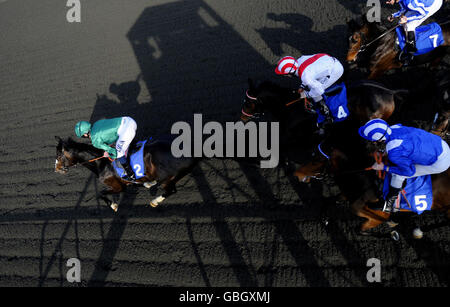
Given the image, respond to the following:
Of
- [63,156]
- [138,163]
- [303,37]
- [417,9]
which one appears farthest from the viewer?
[303,37]

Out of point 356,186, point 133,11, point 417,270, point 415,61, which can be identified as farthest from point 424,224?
point 133,11

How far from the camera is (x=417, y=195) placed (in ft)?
7.99

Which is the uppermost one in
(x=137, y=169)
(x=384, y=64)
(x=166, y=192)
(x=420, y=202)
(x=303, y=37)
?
(x=303, y=37)

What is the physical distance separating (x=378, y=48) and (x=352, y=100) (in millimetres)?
1485

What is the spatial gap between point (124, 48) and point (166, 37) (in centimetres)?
136

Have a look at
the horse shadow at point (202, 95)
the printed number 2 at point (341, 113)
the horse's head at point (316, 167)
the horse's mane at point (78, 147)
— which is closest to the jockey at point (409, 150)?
the horse's head at point (316, 167)

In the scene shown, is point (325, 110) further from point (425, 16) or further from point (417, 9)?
point (425, 16)

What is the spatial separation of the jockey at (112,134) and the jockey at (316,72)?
7.47ft

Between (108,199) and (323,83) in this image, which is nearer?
(323,83)

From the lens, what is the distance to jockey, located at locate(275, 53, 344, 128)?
10.8 feet

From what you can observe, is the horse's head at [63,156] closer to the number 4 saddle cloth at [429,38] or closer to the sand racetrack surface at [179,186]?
the sand racetrack surface at [179,186]

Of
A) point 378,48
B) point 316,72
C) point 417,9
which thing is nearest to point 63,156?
point 316,72

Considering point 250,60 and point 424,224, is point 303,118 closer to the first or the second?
point 424,224

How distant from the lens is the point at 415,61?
4.01m
